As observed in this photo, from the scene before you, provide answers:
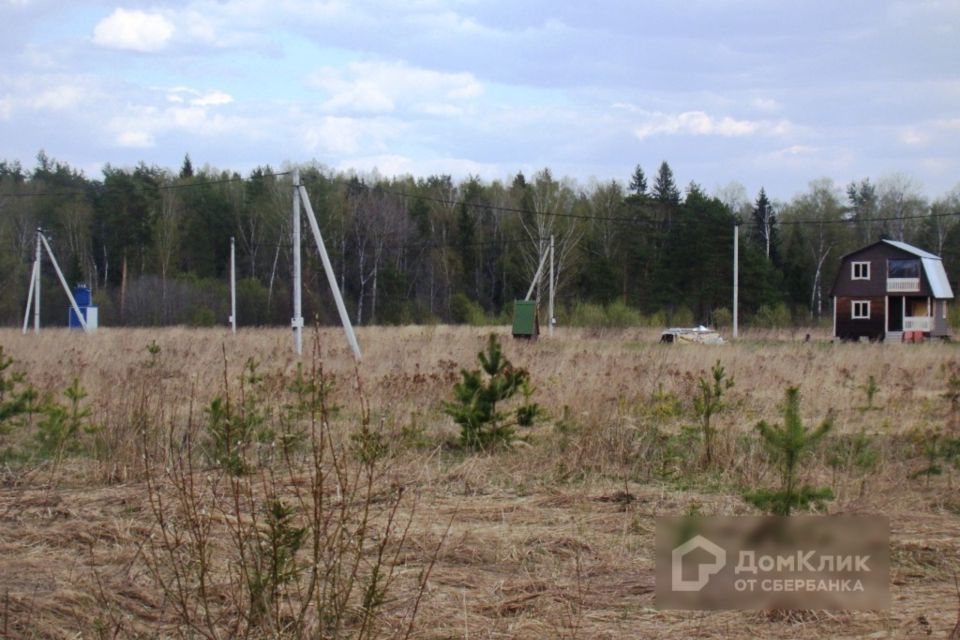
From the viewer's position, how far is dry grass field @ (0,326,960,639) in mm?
3818

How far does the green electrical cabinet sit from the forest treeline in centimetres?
1778

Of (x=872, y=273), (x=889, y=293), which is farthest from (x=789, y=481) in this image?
(x=872, y=273)

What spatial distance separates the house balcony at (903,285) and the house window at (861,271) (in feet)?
3.25

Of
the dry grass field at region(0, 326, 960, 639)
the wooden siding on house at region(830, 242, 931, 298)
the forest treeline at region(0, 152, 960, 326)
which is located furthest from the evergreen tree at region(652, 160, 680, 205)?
the dry grass field at region(0, 326, 960, 639)

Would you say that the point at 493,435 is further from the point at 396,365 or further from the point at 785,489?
the point at 396,365

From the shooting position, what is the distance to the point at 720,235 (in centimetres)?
5209

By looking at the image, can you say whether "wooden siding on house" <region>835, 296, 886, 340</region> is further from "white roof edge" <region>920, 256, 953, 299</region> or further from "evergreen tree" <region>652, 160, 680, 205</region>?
"evergreen tree" <region>652, 160, 680, 205</region>

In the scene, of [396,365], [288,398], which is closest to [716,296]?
[396,365]

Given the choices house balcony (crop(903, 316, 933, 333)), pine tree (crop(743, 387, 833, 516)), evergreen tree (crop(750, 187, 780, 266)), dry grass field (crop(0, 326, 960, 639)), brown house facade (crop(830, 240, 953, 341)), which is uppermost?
evergreen tree (crop(750, 187, 780, 266))

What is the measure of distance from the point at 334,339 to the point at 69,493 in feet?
60.7

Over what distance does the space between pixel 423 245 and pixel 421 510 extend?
52136mm

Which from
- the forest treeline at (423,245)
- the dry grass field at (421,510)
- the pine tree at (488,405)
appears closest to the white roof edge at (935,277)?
the forest treeline at (423,245)

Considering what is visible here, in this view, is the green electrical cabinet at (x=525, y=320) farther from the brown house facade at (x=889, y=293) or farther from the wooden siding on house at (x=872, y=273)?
the wooden siding on house at (x=872, y=273)

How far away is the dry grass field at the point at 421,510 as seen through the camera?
3.82m
